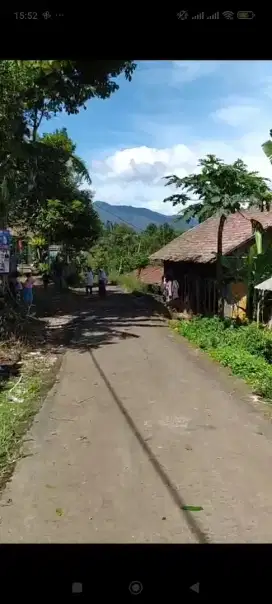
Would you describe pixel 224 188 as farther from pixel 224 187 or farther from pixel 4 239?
pixel 4 239

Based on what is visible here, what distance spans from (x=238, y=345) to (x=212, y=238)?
7323 millimetres

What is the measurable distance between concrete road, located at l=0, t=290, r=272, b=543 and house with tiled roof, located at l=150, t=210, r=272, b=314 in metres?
6.38

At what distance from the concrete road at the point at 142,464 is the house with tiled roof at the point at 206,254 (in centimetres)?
638

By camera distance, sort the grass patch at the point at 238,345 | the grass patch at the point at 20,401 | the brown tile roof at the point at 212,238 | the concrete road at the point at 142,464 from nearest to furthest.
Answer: the concrete road at the point at 142,464 < the grass patch at the point at 20,401 < the grass patch at the point at 238,345 < the brown tile roof at the point at 212,238

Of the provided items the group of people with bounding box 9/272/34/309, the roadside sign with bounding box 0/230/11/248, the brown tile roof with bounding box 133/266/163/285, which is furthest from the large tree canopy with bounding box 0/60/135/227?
the brown tile roof with bounding box 133/266/163/285

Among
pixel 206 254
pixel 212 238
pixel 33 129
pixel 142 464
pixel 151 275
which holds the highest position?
pixel 33 129

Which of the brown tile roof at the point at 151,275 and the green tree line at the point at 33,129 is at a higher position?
the green tree line at the point at 33,129

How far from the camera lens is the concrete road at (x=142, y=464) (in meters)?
3.59

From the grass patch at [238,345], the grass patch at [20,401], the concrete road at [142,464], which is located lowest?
the concrete road at [142,464]

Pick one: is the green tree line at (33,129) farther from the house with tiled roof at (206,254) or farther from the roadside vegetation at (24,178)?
the house with tiled roof at (206,254)

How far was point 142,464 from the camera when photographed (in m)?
4.86

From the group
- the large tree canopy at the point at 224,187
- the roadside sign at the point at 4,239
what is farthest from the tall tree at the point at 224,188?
the roadside sign at the point at 4,239
